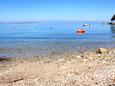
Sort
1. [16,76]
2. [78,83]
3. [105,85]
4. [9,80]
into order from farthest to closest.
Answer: [16,76]
[9,80]
[78,83]
[105,85]

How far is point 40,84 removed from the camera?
427 inches

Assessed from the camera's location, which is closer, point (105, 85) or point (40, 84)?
point (105, 85)

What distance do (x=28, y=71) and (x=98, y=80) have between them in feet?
20.2

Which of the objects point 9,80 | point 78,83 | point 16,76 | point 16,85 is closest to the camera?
point 78,83

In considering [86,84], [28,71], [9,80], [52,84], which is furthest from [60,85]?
[28,71]

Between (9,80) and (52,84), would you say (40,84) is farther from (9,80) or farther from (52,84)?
(9,80)

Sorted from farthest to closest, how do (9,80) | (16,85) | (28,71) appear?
(28,71) → (9,80) → (16,85)

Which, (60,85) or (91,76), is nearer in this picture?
(60,85)

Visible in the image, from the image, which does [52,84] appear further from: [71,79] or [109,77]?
[109,77]

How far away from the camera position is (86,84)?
10219 mm

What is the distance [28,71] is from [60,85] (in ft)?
18.1

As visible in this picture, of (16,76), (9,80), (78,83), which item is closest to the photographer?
(78,83)

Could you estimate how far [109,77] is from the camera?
35.9 feet

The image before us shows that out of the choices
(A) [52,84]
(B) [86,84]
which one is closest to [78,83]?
(B) [86,84]
